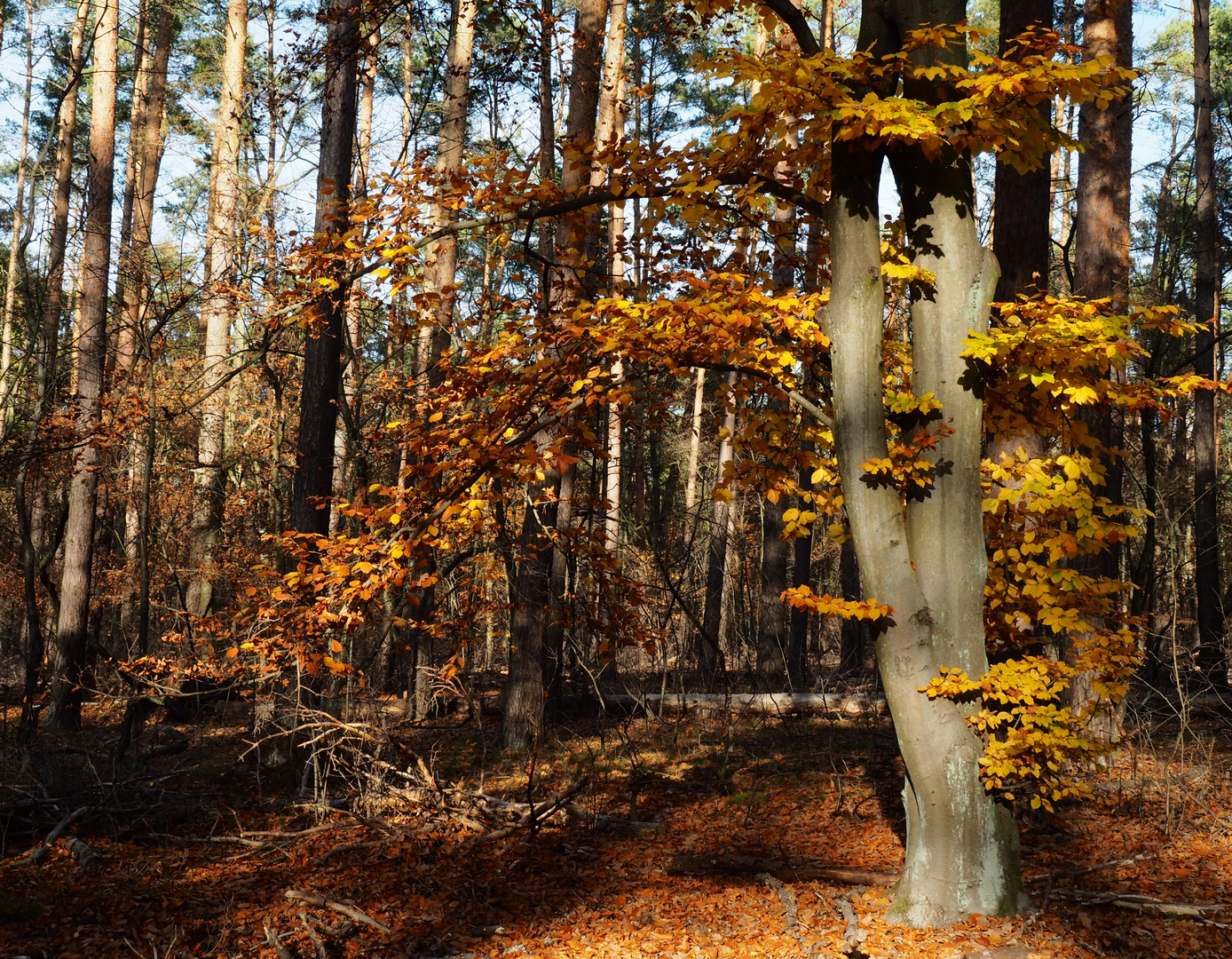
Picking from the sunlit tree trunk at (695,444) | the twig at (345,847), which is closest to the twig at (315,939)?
the twig at (345,847)

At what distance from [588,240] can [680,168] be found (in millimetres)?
4527

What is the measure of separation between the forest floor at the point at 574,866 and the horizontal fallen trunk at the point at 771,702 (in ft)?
6.50

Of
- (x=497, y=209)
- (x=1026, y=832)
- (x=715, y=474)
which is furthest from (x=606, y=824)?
(x=715, y=474)

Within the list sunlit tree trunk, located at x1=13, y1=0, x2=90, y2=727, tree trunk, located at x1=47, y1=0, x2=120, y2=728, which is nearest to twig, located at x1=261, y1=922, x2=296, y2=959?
sunlit tree trunk, located at x1=13, y1=0, x2=90, y2=727

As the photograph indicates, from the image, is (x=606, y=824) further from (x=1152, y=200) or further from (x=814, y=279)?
(x=1152, y=200)

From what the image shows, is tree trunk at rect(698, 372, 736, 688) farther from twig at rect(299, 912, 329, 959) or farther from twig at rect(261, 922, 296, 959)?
twig at rect(261, 922, 296, 959)

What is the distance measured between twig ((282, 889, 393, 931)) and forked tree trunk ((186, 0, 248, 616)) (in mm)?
7611

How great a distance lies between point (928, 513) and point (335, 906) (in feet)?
12.2

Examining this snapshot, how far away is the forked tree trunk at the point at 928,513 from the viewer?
445 cm

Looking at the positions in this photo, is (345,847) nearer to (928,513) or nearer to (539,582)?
(539,582)

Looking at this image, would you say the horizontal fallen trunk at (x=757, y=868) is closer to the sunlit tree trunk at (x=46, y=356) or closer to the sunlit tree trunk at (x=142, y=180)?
the sunlit tree trunk at (x=46, y=356)

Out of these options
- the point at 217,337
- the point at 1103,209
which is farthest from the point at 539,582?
the point at 217,337

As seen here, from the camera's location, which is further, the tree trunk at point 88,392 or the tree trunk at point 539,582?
the tree trunk at point 88,392

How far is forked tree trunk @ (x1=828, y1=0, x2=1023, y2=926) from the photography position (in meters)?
4.45
